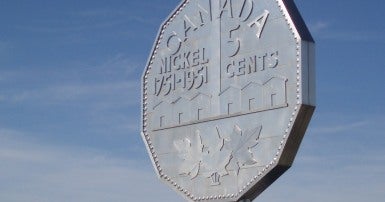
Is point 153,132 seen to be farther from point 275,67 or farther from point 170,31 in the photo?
point 275,67

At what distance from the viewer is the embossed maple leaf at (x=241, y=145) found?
19875 mm

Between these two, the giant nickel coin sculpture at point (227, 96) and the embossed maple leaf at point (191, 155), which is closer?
the giant nickel coin sculpture at point (227, 96)

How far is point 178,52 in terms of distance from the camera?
22.3 meters

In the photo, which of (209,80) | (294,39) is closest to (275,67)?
(294,39)

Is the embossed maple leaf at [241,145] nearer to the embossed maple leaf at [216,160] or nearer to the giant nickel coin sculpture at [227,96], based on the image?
the giant nickel coin sculpture at [227,96]

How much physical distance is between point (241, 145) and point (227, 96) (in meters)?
1.10

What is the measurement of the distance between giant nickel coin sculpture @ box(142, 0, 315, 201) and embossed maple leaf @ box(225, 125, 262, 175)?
19mm

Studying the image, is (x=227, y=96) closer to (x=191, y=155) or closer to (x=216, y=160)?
(x=216, y=160)

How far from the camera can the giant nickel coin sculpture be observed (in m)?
19.4

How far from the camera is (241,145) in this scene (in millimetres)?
20156

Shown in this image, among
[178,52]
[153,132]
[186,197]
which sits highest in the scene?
[178,52]

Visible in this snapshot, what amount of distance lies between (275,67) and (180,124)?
9.76 feet

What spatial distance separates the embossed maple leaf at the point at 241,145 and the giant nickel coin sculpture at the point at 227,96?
19 mm

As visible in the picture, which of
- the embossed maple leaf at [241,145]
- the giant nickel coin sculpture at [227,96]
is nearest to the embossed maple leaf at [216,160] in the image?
the giant nickel coin sculpture at [227,96]
